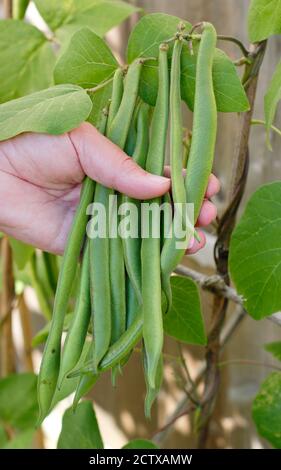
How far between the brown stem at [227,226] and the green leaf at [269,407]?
91 millimetres

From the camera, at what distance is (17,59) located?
3.00 feet

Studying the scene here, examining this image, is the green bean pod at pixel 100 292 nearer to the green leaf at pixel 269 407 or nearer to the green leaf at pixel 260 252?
the green leaf at pixel 260 252

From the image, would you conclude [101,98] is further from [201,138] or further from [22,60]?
[22,60]

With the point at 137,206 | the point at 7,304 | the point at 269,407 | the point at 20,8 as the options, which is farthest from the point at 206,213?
the point at 7,304

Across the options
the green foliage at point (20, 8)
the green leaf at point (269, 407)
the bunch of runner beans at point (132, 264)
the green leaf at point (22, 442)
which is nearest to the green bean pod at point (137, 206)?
Result: the bunch of runner beans at point (132, 264)

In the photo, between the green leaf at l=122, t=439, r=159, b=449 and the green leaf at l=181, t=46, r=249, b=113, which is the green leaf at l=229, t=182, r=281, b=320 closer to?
the green leaf at l=181, t=46, r=249, b=113

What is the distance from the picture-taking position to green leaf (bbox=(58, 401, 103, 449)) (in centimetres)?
87

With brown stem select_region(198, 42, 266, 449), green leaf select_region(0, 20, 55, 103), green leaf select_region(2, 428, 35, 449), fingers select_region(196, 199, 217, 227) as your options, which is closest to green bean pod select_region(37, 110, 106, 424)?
fingers select_region(196, 199, 217, 227)

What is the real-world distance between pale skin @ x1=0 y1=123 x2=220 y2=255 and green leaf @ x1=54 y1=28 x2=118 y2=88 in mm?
101

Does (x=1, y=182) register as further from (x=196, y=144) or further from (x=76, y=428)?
(x=76, y=428)

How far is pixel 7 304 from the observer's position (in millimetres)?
1210

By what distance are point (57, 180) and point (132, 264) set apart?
0.17 metres
